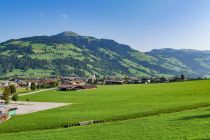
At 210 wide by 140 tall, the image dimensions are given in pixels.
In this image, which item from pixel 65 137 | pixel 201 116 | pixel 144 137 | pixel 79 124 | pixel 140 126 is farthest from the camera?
pixel 79 124

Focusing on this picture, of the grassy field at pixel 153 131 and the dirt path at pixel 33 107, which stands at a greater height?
the grassy field at pixel 153 131

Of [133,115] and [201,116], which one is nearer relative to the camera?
[201,116]

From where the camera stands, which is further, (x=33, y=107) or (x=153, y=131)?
(x=33, y=107)

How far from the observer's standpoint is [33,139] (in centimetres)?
4472

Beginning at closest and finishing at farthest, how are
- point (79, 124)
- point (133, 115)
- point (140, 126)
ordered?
point (140, 126) → point (79, 124) → point (133, 115)

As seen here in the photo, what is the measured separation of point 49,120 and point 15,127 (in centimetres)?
745

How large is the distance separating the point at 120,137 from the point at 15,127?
83.4ft

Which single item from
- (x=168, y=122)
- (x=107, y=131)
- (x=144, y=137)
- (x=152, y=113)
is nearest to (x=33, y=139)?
(x=107, y=131)

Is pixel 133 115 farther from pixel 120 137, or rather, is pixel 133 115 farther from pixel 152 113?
pixel 120 137

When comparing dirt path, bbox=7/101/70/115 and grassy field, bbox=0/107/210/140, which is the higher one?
grassy field, bbox=0/107/210/140

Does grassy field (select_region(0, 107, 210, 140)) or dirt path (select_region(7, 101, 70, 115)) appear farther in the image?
dirt path (select_region(7, 101, 70, 115))

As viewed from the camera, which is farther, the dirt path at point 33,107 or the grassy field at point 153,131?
the dirt path at point 33,107

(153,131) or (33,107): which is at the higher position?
(153,131)

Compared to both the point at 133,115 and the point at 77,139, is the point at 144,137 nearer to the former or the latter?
the point at 77,139
